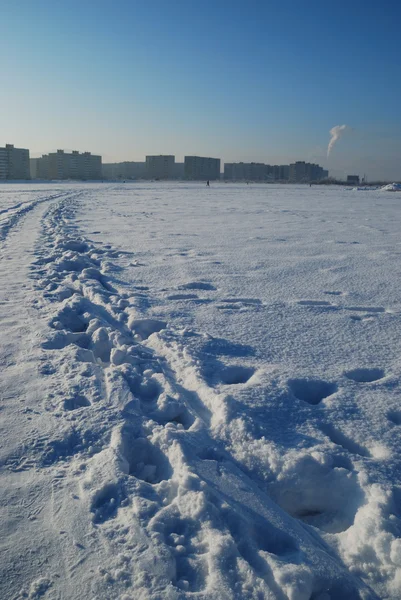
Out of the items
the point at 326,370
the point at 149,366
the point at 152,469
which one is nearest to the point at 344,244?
the point at 326,370

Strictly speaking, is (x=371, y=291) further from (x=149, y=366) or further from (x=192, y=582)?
(x=192, y=582)

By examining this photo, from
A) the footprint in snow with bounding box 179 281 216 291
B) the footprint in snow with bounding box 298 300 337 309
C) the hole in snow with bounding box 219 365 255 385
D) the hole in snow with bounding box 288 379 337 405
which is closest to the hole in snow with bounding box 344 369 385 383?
the hole in snow with bounding box 288 379 337 405

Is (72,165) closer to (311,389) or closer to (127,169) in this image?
(127,169)

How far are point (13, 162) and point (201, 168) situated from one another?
6234 centimetres

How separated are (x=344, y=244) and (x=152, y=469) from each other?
22.0 feet

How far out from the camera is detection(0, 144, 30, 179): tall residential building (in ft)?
296

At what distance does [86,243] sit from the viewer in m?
7.30

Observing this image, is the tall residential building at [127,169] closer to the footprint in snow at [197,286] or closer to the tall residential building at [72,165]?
the tall residential building at [72,165]

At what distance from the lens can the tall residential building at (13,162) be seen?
90188 mm

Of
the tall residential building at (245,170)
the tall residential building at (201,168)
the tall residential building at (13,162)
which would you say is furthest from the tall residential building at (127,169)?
the tall residential building at (13,162)

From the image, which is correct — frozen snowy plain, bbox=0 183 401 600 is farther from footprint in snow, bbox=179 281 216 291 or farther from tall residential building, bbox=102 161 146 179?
tall residential building, bbox=102 161 146 179

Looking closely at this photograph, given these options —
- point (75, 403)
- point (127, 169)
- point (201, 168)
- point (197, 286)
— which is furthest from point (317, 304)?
point (127, 169)

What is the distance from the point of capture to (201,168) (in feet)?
Answer: 445

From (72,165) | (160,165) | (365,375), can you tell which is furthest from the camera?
(160,165)
